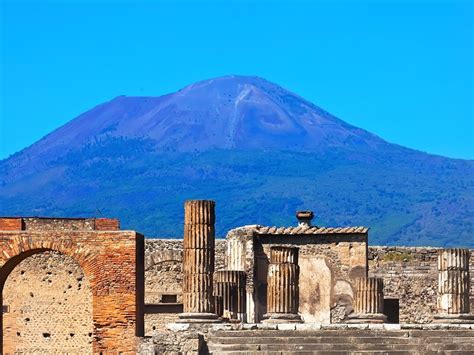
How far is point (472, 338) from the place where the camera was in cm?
3381

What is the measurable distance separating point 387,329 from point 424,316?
505 inches

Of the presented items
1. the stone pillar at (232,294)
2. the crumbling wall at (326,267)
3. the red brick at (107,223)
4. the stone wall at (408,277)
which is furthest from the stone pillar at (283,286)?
the stone wall at (408,277)

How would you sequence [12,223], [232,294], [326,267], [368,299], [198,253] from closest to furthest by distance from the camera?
1. [198,253]
2. [232,294]
3. [368,299]
4. [12,223]
5. [326,267]

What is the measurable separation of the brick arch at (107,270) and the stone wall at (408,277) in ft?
40.5

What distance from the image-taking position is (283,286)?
36.8 metres

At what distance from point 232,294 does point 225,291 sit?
227 millimetres

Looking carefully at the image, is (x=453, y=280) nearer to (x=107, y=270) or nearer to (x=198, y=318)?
(x=198, y=318)

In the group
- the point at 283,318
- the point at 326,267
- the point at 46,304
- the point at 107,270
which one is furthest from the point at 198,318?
the point at 46,304

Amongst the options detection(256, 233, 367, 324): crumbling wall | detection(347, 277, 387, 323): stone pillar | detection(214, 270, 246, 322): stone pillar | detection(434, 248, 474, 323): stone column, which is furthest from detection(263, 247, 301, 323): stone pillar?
detection(256, 233, 367, 324): crumbling wall

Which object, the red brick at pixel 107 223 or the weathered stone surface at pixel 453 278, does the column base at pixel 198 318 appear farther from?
the red brick at pixel 107 223

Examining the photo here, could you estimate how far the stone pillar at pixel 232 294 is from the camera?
37.8 meters

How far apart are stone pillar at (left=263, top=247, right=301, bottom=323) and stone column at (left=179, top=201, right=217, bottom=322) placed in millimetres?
2377

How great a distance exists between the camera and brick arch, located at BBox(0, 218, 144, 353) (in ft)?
115

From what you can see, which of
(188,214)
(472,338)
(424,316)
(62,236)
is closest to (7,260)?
(62,236)
